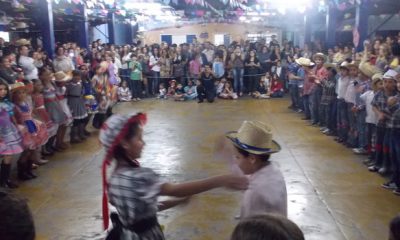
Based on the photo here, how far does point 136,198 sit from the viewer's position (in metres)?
2.17

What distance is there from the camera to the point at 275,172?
2.43 m

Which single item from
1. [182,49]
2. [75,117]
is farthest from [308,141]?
[182,49]

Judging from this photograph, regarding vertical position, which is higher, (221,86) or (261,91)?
(221,86)

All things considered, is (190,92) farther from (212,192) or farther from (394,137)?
(394,137)

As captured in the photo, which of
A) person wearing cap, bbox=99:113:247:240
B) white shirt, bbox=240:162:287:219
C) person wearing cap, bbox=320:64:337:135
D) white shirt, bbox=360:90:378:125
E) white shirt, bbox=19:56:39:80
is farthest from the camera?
white shirt, bbox=19:56:39:80

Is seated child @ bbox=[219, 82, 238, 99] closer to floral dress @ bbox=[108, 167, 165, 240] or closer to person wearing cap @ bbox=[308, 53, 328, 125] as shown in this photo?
person wearing cap @ bbox=[308, 53, 328, 125]

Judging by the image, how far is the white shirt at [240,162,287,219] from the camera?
231 centimetres

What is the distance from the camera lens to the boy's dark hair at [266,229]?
116cm

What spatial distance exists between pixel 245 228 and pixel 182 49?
15.6 meters

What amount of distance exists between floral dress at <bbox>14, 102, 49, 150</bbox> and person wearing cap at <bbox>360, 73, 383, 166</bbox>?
4.74 metres

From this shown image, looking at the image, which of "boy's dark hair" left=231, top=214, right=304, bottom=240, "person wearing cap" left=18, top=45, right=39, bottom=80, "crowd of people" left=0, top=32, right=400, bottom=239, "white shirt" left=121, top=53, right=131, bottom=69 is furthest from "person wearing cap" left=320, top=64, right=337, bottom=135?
"white shirt" left=121, top=53, right=131, bottom=69

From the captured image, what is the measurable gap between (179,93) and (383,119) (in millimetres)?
9374

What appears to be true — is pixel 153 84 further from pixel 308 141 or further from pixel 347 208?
pixel 347 208

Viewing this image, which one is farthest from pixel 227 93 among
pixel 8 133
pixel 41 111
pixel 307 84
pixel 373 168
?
pixel 8 133
